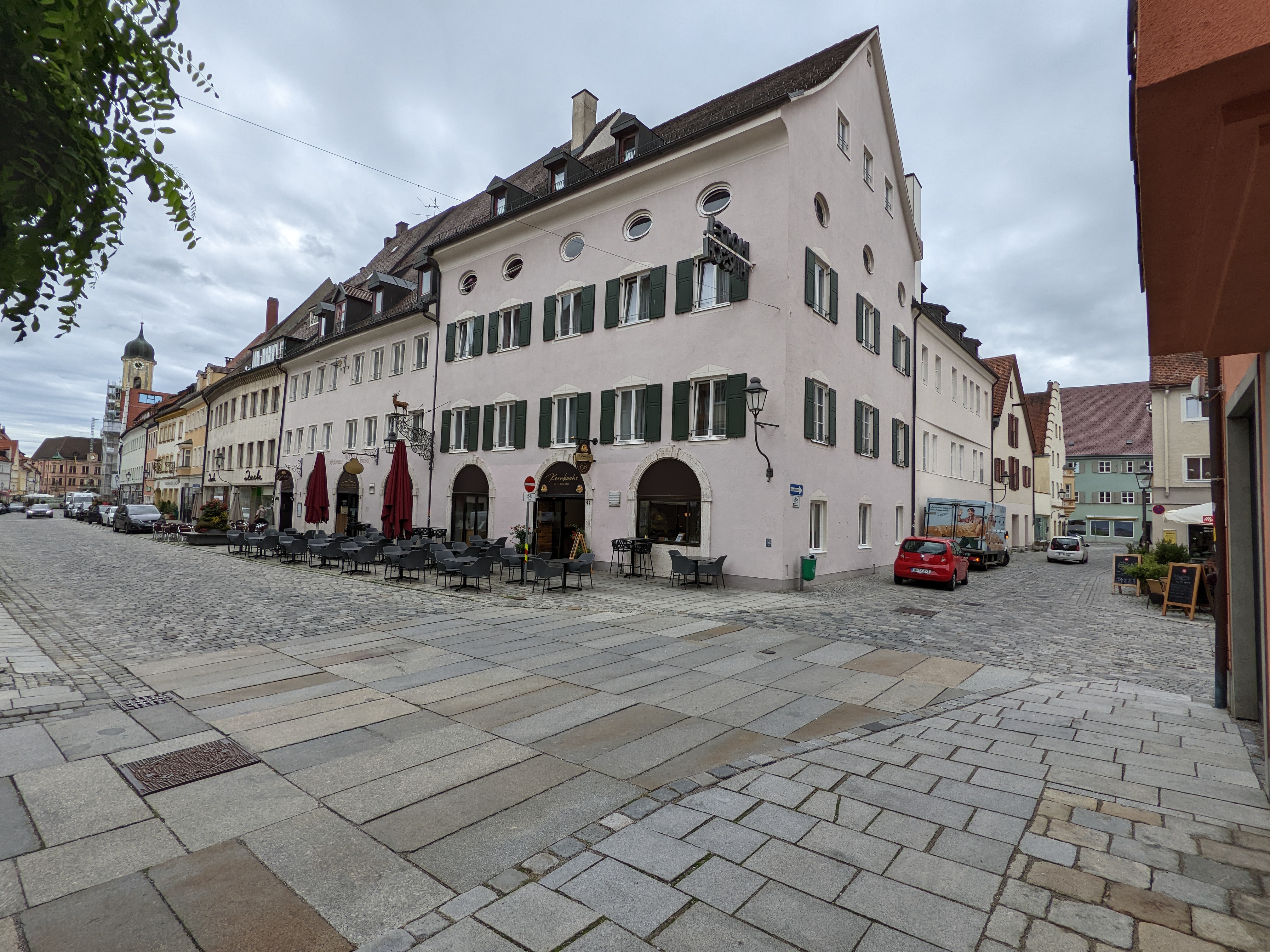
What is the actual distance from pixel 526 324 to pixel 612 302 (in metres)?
4.02

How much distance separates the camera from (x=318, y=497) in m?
25.3

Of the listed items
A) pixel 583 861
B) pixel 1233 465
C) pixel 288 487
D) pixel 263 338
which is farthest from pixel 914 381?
pixel 263 338

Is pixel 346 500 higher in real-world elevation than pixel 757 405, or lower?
lower

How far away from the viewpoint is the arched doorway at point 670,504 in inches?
685

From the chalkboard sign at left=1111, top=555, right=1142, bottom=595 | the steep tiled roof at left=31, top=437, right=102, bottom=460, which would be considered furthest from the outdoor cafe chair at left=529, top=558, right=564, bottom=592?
the steep tiled roof at left=31, top=437, right=102, bottom=460

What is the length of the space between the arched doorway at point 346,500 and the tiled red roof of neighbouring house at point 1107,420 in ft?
209

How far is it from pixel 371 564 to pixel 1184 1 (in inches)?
822

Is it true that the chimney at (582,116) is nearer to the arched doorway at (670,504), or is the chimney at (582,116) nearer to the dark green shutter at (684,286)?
the dark green shutter at (684,286)

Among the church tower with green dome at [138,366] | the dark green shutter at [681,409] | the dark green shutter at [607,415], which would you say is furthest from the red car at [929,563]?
the church tower with green dome at [138,366]

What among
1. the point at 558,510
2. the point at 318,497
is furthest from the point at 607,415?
the point at 318,497

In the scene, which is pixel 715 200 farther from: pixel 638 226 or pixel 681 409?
pixel 681 409

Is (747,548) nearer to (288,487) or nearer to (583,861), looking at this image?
(583,861)

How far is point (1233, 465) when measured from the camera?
20.2ft

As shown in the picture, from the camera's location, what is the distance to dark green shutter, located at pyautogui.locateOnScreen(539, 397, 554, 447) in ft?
69.4
